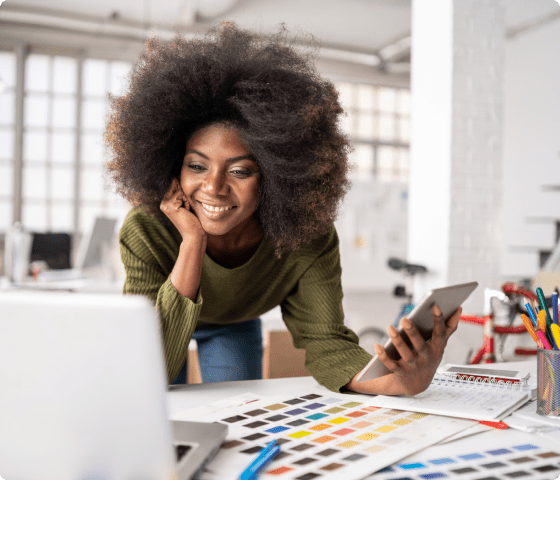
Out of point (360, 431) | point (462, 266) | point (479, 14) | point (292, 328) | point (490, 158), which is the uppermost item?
point (479, 14)

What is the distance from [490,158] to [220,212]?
2892 mm

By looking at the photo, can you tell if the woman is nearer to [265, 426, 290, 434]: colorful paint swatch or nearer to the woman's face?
the woman's face

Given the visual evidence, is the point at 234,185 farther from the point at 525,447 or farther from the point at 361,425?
the point at 525,447

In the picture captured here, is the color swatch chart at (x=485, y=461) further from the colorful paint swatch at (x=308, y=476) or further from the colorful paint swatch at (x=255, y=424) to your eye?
the colorful paint swatch at (x=255, y=424)

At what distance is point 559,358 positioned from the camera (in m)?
0.89

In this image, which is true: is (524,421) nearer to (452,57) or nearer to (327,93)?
(327,93)

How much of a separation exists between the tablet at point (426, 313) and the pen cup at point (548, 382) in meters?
0.17

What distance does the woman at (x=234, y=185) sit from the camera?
1194mm

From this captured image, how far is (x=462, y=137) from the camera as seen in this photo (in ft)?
11.6

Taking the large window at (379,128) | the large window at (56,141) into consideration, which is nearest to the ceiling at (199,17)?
the large window at (56,141)

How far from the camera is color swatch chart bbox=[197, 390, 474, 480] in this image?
69cm

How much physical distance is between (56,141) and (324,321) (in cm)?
753

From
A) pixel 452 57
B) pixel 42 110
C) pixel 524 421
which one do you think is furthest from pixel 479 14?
pixel 42 110

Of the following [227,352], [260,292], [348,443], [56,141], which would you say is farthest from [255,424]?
[56,141]
